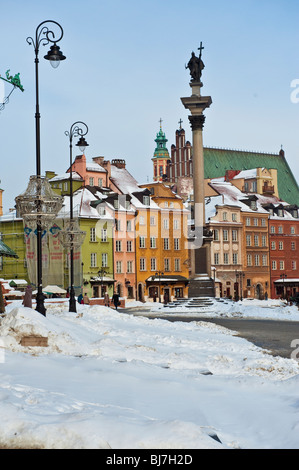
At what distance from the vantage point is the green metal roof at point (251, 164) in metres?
107

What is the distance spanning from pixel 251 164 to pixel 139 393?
340 feet

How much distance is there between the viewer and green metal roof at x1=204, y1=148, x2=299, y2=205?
10738 cm

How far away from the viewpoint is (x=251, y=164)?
11206 cm

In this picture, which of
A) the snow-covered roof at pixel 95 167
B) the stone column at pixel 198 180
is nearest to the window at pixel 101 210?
the snow-covered roof at pixel 95 167

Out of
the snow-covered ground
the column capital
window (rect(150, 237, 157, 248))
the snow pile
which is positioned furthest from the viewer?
window (rect(150, 237, 157, 248))

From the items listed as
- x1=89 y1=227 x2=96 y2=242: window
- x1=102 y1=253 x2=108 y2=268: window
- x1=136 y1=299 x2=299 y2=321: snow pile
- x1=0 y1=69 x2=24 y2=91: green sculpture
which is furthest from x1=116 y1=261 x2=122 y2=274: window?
x1=0 y1=69 x2=24 y2=91: green sculpture

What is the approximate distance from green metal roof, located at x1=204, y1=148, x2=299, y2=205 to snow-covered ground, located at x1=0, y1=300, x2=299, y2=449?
294 feet

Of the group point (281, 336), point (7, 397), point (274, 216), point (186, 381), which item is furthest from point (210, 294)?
point (274, 216)

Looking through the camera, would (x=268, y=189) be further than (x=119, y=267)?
Yes

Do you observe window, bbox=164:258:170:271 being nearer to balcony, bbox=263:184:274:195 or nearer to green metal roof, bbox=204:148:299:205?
balcony, bbox=263:184:274:195

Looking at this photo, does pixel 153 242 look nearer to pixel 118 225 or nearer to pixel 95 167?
pixel 118 225

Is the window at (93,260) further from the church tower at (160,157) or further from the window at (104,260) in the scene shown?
the church tower at (160,157)

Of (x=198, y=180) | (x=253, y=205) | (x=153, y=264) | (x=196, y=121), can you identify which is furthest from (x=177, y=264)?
(x=196, y=121)
